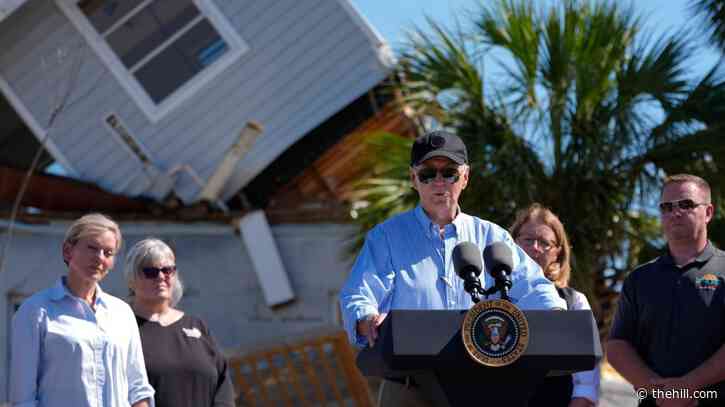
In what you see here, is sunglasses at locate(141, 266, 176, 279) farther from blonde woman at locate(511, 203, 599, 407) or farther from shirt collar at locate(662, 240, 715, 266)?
shirt collar at locate(662, 240, 715, 266)

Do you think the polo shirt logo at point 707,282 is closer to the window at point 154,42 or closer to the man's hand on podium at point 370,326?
the man's hand on podium at point 370,326

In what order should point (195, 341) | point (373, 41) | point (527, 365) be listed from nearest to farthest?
point (527, 365) → point (195, 341) → point (373, 41)

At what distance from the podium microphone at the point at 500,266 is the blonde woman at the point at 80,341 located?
5.97 ft

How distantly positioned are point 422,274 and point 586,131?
5.93 metres

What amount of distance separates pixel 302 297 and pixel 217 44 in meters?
2.72

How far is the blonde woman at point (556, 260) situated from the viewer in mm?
4492

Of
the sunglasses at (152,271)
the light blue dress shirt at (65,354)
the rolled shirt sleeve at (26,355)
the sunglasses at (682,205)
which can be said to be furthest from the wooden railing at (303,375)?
the sunglasses at (682,205)

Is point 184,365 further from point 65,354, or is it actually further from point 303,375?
point 303,375

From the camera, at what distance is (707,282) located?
444 cm

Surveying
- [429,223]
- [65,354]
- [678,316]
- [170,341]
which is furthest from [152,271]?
[678,316]

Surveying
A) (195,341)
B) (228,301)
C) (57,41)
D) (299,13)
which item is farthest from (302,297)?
(195,341)

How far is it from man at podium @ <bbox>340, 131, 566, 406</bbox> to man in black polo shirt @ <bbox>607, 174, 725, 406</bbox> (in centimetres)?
112

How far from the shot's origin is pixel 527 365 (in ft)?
9.74

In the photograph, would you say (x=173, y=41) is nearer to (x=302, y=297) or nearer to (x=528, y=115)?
(x=302, y=297)
